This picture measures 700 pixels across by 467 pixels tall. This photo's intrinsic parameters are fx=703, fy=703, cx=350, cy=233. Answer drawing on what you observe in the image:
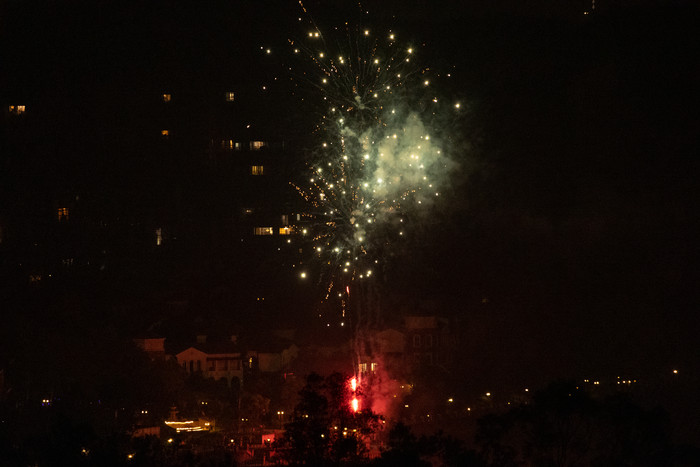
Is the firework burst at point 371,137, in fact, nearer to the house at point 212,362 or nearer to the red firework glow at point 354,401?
the red firework glow at point 354,401

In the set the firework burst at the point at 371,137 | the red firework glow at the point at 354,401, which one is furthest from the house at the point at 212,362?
the firework burst at the point at 371,137

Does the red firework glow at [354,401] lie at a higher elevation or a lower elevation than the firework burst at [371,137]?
lower

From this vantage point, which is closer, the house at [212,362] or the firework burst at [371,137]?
the firework burst at [371,137]

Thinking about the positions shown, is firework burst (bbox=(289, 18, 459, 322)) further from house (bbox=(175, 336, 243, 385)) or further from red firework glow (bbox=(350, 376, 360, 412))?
house (bbox=(175, 336, 243, 385))

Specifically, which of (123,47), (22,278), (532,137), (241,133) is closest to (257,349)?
(22,278)

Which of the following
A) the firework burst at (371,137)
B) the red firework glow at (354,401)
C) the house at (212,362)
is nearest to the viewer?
the red firework glow at (354,401)

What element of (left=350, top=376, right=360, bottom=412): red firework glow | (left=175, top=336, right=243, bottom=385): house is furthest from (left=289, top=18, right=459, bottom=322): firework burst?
(left=175, top=336, right=243, bottom=385): house

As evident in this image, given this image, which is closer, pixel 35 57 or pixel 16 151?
pixel 16 151

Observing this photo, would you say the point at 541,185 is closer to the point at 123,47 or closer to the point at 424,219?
the point at 424,219

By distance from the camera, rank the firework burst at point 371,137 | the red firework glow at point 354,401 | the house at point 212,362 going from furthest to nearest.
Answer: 1. the house at point 212,362
2. the firework burst at point 371,137
3. the red firework glow at point 354,401

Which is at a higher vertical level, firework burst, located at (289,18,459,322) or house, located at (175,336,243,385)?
firework burst, located at (289,18,459,322)

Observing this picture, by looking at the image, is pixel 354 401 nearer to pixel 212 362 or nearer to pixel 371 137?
pixel 371 137
